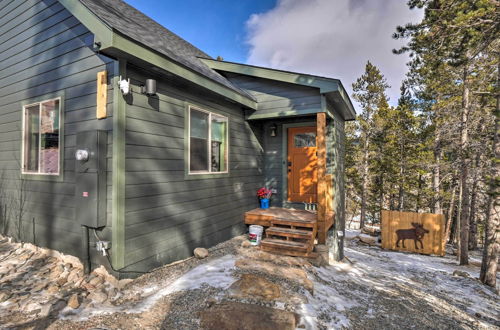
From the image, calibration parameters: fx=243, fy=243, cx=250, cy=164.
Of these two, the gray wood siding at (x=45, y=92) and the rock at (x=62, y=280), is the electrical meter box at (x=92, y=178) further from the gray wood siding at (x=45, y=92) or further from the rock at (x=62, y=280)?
the rock at (x=62, y=280)

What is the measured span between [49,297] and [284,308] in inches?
102

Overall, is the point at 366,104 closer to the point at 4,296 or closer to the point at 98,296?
the point at 98,296

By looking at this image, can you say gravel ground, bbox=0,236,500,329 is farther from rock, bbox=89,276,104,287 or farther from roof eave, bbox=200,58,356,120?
roof eave, bbox=200,58,356,120

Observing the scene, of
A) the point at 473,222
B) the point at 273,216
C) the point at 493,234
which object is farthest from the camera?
the point at 473,222

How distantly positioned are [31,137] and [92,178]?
2273mm

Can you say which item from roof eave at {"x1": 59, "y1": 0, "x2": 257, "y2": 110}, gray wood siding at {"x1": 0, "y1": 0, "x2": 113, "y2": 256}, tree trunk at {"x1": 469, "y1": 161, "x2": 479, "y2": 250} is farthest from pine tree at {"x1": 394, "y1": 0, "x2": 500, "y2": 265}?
tree trunk at {"x1": 469, "y1": 161, "x2": 479, "y2": 250}

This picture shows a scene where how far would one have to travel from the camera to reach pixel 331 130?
231 inches

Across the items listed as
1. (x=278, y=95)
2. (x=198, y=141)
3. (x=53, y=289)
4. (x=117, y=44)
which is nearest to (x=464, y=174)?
(x=278, y=95)

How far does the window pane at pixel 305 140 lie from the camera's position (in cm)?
612

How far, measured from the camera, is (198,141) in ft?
14.4

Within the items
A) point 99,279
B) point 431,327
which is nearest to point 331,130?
point 431,327

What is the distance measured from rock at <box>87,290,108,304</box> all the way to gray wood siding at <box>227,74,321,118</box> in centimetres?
433

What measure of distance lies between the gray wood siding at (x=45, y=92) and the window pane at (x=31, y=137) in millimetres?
192

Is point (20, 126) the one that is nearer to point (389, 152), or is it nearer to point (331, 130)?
point (331, 130)
